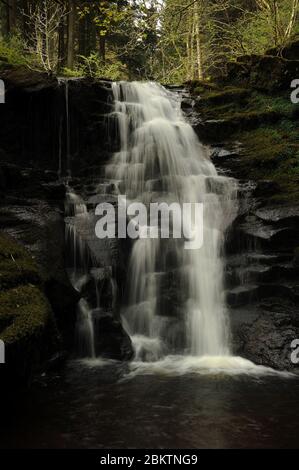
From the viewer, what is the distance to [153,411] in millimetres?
4680

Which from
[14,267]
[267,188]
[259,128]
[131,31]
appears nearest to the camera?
[14,267]

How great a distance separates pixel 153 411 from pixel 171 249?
151 inches

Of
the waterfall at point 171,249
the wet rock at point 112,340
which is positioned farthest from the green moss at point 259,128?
the wet rock at point 112,340

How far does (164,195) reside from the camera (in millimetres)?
9391

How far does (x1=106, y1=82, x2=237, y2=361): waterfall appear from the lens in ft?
23.8

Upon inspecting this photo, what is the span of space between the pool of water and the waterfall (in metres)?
1.19

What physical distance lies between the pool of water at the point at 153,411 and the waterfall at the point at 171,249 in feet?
3.92

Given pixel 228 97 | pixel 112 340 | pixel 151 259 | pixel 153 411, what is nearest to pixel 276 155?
pixel 228 97

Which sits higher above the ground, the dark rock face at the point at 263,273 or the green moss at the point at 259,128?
the green moss at the point at 259,128

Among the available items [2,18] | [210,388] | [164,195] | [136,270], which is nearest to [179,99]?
[164,195]

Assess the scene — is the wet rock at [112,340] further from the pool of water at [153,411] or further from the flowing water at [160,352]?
the pool of water at [153,411]

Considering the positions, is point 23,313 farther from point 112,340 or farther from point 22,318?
point 112,340

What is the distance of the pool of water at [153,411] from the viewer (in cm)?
397
